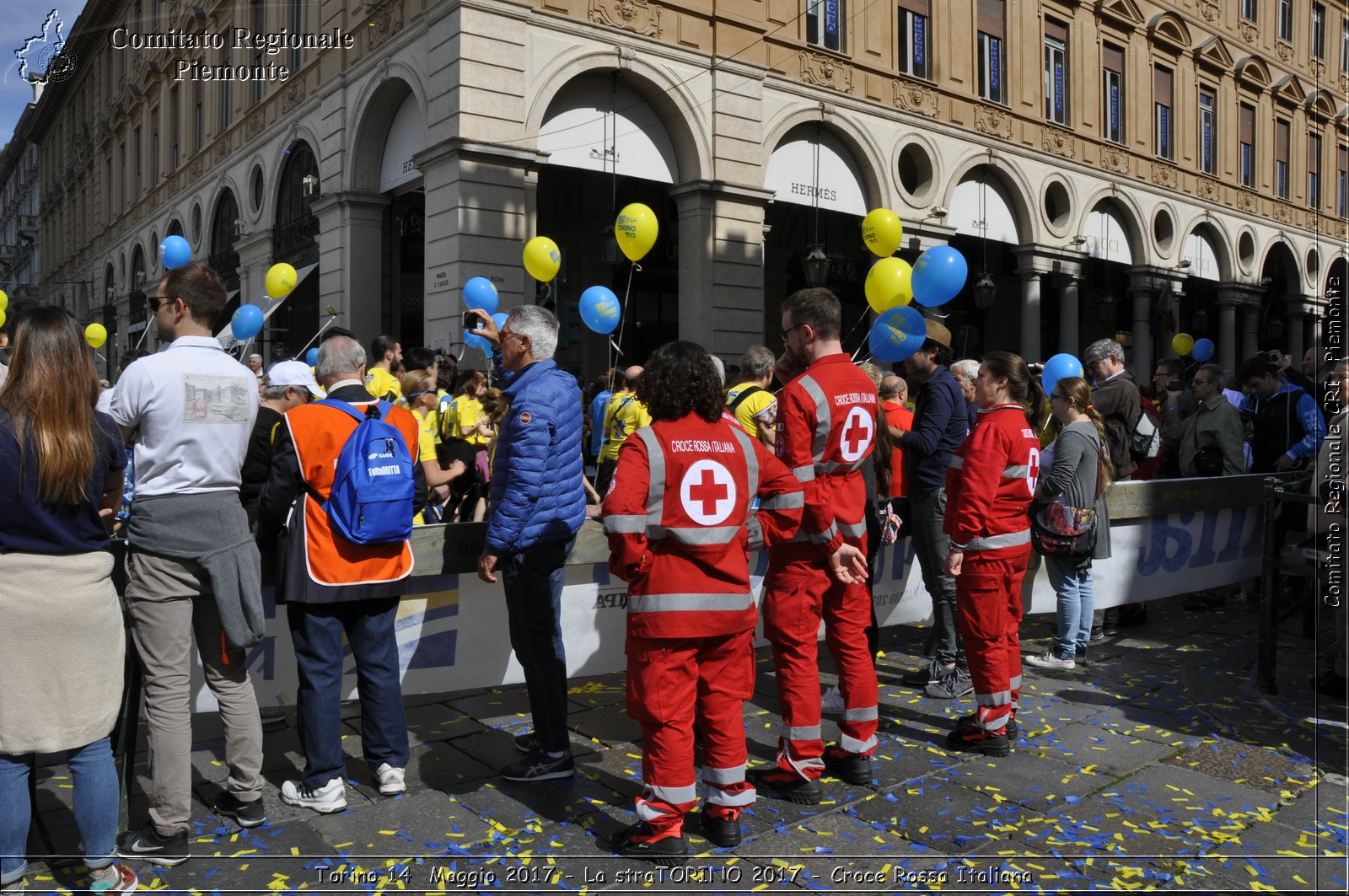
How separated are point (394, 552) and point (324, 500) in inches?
14.1

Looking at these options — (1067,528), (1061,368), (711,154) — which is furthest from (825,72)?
(1067,528)

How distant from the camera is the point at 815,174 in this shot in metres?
17.2

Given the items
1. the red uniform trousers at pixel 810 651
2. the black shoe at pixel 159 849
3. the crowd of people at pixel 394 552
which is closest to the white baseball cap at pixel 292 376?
the crowd of people at pixel 394 552

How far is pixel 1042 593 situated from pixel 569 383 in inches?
178

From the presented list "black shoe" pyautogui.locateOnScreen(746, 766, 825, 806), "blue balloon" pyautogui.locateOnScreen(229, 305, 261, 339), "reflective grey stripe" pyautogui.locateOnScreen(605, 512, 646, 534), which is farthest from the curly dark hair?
"blue balloon" pyautogui.locateOnScreen(229, 305, 261, 339)

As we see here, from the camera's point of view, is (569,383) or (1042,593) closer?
(569,383)

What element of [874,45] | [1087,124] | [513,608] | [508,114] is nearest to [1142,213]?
[1087,124]

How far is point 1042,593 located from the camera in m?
7.25

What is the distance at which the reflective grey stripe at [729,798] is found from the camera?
3.61 metres

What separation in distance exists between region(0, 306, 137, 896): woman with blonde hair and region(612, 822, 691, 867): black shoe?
1.68 metres

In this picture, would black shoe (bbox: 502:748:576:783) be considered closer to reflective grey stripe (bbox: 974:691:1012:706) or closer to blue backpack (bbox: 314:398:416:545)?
blue backpack (bbox: 314:398:416:545)

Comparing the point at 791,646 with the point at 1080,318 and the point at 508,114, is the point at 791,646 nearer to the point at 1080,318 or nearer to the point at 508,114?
the point at 508,114

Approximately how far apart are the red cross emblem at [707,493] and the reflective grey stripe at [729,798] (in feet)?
3.25

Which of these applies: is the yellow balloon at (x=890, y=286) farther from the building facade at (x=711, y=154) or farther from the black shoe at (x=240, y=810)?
the black shoe at (x=240, y=810)
